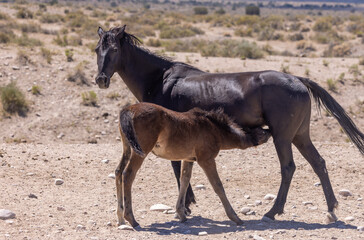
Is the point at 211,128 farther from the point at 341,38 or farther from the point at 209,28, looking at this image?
the point at 209,28

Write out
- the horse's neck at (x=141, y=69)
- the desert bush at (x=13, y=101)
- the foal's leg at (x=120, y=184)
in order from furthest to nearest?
the desert bush at (x=13, y=101) < the horse's neck at (x=141, y=69) < the foal's leg at (x=120, y=184)

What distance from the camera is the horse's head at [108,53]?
28.9 ft

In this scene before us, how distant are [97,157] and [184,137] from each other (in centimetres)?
436

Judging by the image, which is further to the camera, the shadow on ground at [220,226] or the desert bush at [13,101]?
the desert bush at [13,101]

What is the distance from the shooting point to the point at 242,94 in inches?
331

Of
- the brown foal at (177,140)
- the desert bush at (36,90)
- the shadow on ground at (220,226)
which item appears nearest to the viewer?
the brown foal at (177,140)

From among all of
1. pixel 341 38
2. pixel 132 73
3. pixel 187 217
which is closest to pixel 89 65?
pixel 132 73

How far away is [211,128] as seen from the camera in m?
8.01

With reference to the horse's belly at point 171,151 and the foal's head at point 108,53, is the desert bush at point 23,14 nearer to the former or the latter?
the foal's head at point 108,53

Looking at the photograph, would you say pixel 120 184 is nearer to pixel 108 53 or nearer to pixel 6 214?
pixel 6 214

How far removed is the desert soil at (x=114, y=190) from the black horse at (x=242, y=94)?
669mm

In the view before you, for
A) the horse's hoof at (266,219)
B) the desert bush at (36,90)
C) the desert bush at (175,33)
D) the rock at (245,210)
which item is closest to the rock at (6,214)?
the rock at (245,210)

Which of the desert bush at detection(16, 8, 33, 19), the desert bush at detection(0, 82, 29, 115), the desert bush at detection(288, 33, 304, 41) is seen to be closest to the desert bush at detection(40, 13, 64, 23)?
the desert bush at detection(16, 8, 33, 19)

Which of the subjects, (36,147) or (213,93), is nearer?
(213,93)
